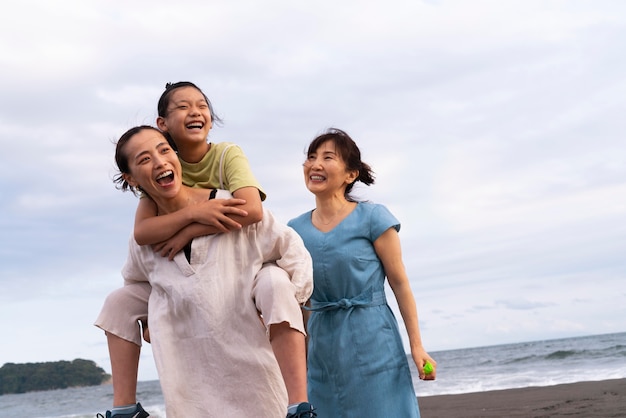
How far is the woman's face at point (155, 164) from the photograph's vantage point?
286 centimetres

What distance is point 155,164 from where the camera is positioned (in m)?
2.84

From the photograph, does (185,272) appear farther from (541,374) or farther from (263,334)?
(541,374)

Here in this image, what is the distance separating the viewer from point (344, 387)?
11.7 feet

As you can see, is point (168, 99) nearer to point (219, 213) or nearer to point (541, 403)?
point (219, 213)

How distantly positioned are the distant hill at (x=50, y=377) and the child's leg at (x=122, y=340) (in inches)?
2078

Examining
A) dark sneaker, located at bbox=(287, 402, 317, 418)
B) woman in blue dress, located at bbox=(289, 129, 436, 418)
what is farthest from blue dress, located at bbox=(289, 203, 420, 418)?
dark sneaker, located at bbox=(287, 402, 317, 418)

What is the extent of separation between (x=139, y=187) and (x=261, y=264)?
0.55 meters

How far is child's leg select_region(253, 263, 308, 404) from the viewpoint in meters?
2.67

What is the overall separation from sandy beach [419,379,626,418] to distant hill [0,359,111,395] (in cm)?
4556

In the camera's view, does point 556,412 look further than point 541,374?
No

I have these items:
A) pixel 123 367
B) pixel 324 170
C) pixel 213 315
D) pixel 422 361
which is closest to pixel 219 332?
pixel 213 315

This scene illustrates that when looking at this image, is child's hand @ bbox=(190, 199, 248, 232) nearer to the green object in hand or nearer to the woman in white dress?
the woman in white dress

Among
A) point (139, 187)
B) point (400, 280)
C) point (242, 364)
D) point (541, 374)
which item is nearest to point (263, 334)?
point (242, 364)

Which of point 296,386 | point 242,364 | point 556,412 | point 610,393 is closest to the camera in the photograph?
point 296,386
